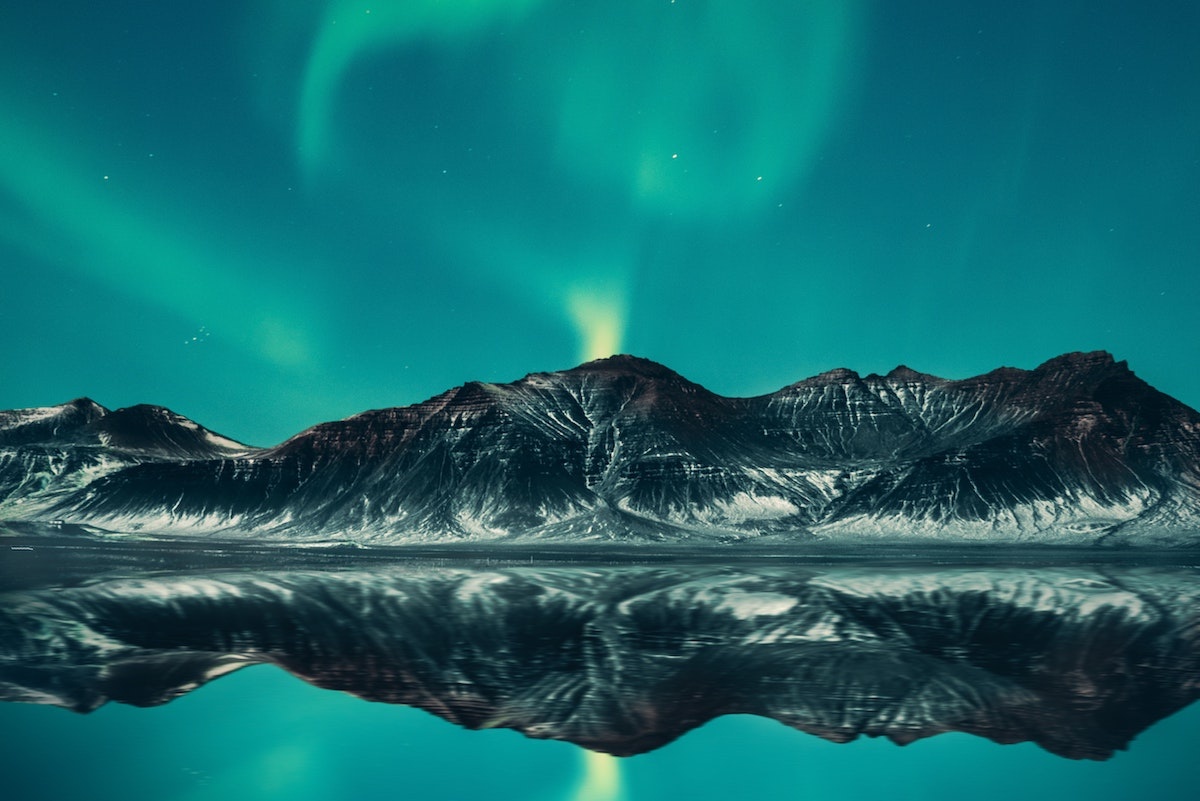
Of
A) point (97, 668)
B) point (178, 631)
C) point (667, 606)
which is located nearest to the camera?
point (97, 668)

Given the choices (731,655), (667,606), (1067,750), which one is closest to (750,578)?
(667,606)

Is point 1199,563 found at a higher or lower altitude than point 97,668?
higher

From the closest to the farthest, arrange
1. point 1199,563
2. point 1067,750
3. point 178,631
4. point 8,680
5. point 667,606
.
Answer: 1. point 1067,750
2. point 8,680
3. point 178,631
4. point 667,606
5. point 1199,563

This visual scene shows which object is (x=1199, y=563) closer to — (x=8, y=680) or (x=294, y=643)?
(x=294, y=643)

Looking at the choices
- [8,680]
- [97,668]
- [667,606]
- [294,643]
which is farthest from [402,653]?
[667,606]

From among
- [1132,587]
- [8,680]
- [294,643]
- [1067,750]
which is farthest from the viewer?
[1132,587]

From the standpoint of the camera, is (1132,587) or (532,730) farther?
(1132,587)

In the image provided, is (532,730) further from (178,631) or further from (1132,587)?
(1132,587)
